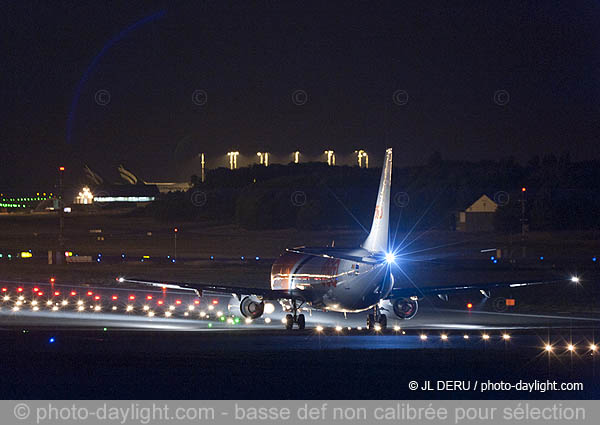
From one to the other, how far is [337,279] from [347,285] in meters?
0.57

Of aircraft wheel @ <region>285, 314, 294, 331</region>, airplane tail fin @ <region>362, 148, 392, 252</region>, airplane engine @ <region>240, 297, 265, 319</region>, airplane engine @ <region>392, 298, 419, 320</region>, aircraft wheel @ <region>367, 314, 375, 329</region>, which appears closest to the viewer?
aircraft wheel @ <region>367, 314, 375, 329</region>

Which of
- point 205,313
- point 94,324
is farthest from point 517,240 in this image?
point 94,324

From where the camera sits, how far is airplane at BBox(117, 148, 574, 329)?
33156mm

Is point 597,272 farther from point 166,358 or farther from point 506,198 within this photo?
point 506,198

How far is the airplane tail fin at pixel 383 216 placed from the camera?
34.5 m

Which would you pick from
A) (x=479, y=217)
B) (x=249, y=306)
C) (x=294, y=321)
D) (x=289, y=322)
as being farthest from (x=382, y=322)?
(x=479, y=217)

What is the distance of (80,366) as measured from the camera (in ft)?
74.9

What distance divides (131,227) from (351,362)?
118295mm

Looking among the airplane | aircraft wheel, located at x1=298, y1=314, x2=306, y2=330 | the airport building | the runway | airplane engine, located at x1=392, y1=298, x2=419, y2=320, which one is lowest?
the runway

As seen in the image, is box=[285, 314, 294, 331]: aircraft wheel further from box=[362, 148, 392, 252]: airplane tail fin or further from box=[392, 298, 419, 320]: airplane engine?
box=[392, 298, 419, 320]: airplane engine

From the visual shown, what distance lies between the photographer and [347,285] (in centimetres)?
3359

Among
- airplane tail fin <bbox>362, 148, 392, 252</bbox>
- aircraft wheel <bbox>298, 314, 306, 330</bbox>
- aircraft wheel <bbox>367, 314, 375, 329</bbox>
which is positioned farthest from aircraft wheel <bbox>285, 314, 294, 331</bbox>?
airplane tail fin <bbox>362, 148, 392, 252</bbox>

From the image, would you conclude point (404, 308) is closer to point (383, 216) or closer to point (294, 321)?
point (383, 216)

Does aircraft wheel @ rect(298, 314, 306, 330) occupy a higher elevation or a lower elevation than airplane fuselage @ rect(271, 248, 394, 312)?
lower
